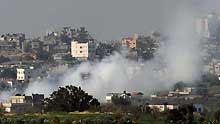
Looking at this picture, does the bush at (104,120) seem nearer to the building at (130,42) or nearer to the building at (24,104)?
the building at (24,104)

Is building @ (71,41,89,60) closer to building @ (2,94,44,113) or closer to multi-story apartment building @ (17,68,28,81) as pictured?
multi-story apartment building @ (17,68,28,81)

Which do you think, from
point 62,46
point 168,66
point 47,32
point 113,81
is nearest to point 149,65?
point 168,66

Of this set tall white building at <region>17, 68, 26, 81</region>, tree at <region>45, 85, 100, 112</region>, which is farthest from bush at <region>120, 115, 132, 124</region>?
tall white building at <region>17, 68, 26, 81</region>

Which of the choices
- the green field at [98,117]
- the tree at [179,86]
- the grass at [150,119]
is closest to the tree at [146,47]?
the tree at [179,86]

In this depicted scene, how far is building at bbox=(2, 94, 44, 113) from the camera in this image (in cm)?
2093

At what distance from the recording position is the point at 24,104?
22.6 metres

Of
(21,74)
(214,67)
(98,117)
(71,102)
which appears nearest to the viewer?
(98,117)

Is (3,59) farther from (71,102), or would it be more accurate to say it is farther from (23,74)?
(71,102)

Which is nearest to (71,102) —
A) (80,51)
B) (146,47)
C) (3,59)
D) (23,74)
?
(23,74)

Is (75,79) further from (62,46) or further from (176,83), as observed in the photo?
(62,46)

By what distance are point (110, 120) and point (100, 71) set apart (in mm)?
17215

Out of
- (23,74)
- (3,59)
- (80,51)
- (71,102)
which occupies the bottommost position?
(71,102)

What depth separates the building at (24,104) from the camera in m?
20.9

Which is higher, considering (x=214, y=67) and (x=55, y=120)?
(x=214, y=67)
